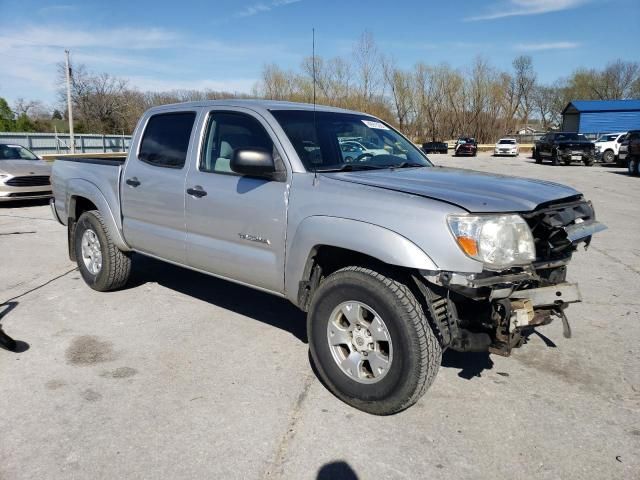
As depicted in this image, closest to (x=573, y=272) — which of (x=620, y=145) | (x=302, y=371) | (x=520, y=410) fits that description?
(x=520, y=410)

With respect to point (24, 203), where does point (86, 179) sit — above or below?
above

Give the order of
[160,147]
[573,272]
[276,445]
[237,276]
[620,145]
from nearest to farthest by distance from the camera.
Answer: [276,445]
[237,276]
[160,147]
[573,272]
[620,145]

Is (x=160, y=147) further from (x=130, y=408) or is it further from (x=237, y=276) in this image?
(x=130, y=408)

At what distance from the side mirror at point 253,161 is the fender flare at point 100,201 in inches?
84.1

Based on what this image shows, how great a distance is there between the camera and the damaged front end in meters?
2.88

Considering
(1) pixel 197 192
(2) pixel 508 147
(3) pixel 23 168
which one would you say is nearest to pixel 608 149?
(2) pixel 508 147

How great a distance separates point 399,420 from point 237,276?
1.62 metres

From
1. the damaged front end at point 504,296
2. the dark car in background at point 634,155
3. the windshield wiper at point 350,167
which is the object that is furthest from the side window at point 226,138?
the dark car in background at point 634,155

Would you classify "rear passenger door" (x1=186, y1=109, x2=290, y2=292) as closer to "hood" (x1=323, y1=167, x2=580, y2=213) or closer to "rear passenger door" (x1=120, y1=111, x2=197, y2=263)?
"rear passenger door" (x1=120, y1=111, x2=197, y2=263)

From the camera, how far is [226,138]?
4.29m

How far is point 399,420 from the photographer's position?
3.21 meters

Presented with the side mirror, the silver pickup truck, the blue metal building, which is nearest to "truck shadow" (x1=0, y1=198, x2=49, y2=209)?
the silver pickup truck

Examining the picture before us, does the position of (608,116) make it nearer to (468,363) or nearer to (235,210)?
(468,363)

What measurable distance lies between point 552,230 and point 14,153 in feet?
44.9
